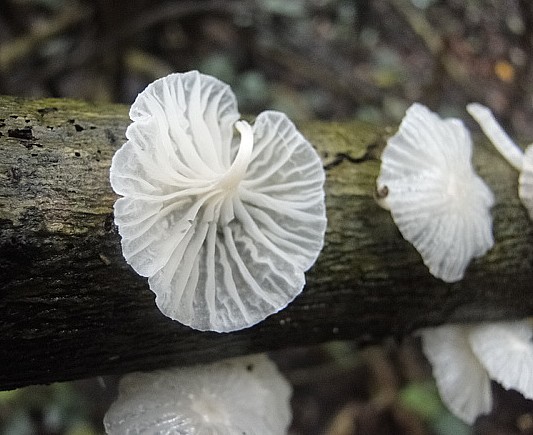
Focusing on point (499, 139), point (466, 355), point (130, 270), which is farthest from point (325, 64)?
point (130, 270)

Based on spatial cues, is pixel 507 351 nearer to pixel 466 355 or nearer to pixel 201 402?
pixel 466 355

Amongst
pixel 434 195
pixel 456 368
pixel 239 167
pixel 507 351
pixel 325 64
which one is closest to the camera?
pixel 239 167

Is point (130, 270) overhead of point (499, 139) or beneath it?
beneath

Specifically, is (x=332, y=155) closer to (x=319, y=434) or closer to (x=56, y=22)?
(x=319, y=434)

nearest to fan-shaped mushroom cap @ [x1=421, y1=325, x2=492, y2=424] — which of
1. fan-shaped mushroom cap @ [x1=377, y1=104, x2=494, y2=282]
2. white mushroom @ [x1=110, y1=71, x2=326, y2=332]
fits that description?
fan-shaped mushroom cap @ [x1=377, y1=104, x2=494, y2=282]

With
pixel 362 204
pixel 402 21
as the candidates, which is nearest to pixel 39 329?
pixel 362 204

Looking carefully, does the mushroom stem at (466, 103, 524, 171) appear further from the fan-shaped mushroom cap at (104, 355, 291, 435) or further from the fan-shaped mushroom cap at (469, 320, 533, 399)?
the fan-shaped mushroom cap at (104, 355, 291, 435)
